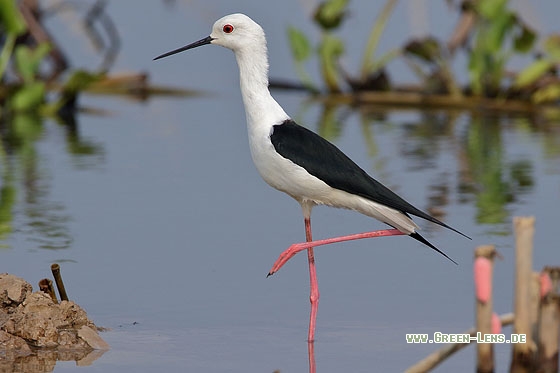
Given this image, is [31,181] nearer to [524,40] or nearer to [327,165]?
[327,165]

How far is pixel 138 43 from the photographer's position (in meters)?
14.7

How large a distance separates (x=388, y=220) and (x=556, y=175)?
3.90m

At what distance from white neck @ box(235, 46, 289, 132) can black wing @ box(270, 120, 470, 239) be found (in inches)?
3.0

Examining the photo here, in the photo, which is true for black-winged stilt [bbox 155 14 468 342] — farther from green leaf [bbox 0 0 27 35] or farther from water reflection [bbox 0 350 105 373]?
green leaf [bbox 0 0 27 35]

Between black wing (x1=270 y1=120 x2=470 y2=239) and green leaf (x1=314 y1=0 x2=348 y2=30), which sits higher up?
green leaf (x1=314 y1=0 x2=348 y2=30)

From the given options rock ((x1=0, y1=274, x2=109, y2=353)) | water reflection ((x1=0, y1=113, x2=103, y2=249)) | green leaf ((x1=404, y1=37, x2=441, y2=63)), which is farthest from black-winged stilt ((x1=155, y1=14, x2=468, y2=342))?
green leaf ((x1=404, y1=37, x2=441, y2=63))

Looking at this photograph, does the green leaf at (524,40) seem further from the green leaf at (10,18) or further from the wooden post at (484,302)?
the wooden post at (484,302)

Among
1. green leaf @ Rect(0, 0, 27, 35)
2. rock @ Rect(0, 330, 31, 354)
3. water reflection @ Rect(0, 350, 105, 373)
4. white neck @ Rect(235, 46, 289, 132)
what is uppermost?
green leaf @ Rect(0, 0, 27, 35)

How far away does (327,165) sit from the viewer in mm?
5297

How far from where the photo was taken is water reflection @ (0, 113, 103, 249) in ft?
22.8

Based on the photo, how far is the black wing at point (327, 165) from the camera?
5.22 meters

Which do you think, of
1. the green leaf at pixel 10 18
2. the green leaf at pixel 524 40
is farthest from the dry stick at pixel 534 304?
the green leaf at pixel 524 40

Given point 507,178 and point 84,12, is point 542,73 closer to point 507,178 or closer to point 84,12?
point 507,178

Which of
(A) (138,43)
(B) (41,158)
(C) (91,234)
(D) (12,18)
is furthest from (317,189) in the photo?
(A) (138,43)
